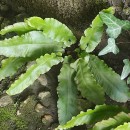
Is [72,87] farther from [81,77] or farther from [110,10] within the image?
[110,10]

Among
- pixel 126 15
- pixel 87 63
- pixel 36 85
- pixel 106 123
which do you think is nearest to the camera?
pixel 106 123

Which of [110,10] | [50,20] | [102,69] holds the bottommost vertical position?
[102,69]

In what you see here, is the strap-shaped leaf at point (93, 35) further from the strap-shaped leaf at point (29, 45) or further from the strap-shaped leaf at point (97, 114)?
the strap-shaped leaf at point (97, 114)

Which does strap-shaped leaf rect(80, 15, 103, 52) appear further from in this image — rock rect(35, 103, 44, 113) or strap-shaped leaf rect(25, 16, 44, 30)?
rock rect(35, 103, 44, 113)

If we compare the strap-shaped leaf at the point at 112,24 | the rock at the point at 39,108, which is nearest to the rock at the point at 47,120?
the rock at the point at 39,108

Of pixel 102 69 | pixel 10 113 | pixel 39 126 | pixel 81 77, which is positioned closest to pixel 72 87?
pixel 81 77

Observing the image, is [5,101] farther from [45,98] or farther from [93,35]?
[93,35]
